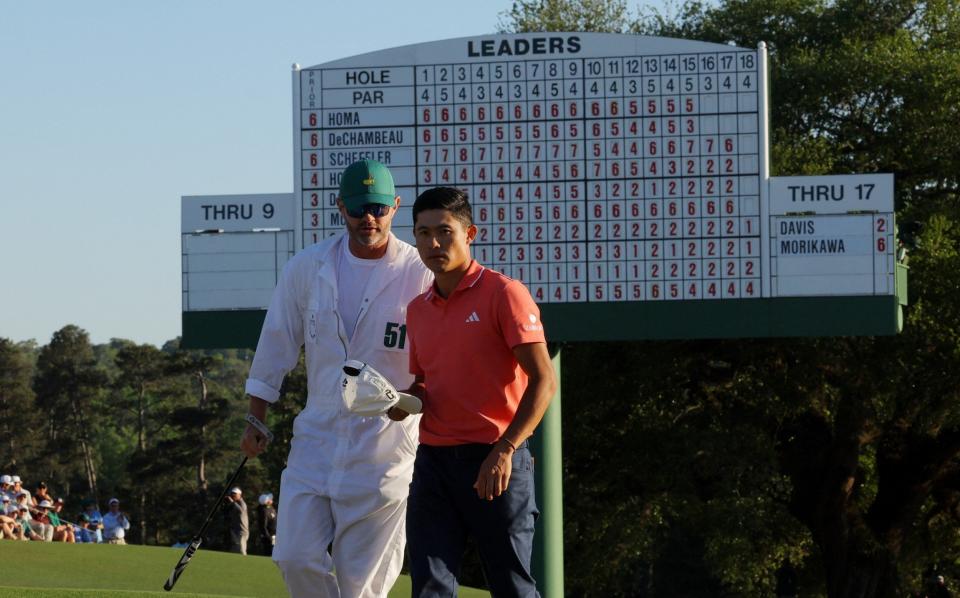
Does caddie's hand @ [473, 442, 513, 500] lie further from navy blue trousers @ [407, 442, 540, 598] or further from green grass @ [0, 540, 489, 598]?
green grass @ [0, 540, 489, 598]

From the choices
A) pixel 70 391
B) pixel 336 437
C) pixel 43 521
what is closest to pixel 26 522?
pixel 43 521

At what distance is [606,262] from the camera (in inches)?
625

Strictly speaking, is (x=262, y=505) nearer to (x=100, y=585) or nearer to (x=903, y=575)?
(x=100, y=585)

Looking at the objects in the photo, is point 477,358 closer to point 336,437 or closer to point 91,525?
point 336,437

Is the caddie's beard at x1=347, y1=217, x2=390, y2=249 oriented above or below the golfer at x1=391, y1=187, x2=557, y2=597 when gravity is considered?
above

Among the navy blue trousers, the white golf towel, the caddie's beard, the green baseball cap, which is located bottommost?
the navy blue trousers

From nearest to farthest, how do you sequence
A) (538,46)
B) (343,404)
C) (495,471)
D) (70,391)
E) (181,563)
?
(495,471), (343,404), (181,563), (538,46), (70,391)

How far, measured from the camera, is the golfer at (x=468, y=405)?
5.22m

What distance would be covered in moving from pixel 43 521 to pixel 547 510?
9882 millimetres

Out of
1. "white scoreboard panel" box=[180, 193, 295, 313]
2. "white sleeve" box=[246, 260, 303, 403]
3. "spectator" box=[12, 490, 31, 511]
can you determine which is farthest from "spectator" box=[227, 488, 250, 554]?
"white sleeve" box=[246, 260, 303, 403]

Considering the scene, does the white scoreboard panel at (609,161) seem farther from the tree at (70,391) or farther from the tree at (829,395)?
the tree at (70,391)

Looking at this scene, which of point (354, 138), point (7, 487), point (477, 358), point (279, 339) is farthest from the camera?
point (7, 487)

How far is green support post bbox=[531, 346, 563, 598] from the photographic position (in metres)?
17.1

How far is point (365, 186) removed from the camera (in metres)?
5.74
